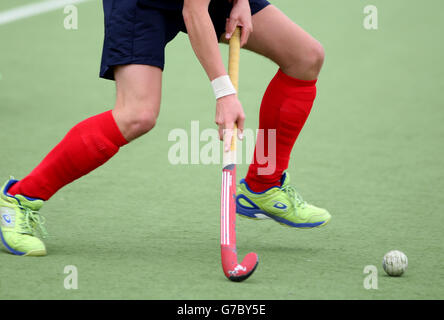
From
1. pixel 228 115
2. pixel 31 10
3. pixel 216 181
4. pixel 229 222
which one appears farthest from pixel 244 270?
pixel 31 10

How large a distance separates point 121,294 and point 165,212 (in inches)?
40.5

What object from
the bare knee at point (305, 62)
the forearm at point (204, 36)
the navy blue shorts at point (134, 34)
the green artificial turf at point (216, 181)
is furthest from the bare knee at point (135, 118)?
the bare knee at point (305, 62)

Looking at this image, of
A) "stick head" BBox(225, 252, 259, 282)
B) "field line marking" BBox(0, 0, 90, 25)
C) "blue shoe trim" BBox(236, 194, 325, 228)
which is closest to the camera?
"stick head" BBox(225, 252, 259, 282)

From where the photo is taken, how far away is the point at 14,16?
26.4ft

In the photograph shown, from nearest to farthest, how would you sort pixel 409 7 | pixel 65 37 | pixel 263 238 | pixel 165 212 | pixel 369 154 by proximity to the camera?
1. pixel 263 238
2. pixel 165 212
3. pixel 369 154
4. pixel 65 37
5. pixel 409 7

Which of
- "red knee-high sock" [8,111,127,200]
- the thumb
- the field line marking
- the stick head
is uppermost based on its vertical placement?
the field line marking

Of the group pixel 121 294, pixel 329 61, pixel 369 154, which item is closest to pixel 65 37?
pixel 329 61

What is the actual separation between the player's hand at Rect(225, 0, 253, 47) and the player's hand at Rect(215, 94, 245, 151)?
288 millimetres

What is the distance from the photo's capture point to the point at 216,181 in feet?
12.9

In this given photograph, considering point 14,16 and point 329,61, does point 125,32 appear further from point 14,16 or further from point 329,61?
point 14,16

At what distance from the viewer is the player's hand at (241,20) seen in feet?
9.09

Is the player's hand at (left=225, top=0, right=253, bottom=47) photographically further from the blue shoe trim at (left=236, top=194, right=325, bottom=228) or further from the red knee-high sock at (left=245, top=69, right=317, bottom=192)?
the blue shoe trim at (left=236, top=194, right=325, bottom=228)

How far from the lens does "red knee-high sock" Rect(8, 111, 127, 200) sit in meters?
2.78

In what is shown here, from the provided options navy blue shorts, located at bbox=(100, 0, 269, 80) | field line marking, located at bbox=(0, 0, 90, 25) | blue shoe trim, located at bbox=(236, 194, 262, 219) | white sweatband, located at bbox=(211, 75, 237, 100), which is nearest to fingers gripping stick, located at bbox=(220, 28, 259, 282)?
white sweatband, located at bbox=(211, 75, 237, 100)
